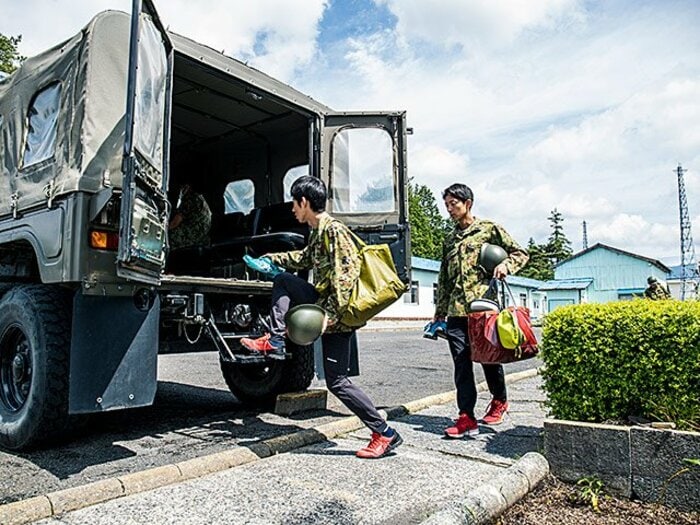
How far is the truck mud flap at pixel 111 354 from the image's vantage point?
12.3 ft

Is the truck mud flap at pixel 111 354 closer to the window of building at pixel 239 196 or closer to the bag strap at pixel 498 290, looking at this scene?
the bag strap at pixel 498 290

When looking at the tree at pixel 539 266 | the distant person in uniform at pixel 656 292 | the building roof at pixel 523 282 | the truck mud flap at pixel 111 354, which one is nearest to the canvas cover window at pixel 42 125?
the truck mud flap at pixel 111 354

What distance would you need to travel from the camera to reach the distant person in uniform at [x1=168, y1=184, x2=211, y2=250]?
795 cm

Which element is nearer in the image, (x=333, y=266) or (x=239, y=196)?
(x=333, y=266)

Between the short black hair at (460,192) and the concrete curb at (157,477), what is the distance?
1.99m

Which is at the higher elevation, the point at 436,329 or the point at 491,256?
the point at 491,256

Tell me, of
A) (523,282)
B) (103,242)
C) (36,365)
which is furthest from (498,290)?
(523,282)

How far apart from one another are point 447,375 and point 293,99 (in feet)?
15.9

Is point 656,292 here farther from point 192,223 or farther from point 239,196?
point 192,223

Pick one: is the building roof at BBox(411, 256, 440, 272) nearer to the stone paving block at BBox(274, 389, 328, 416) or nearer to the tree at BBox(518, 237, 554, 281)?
the stone paving block at BBox(274, 389, 328, 416)

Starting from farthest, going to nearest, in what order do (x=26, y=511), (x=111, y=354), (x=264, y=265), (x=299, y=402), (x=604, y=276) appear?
(x=604, y=276) → (x=299, y=402) → (x=264, y=265) → (x=111, y=354) → (x=26, y=511)

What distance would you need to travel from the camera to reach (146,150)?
392 centimetres

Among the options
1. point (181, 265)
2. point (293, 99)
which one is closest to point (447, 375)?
point (181, 265)

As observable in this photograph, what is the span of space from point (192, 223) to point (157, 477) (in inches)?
197
